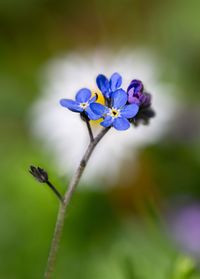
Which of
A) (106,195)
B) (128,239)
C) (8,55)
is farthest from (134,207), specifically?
(8,55)

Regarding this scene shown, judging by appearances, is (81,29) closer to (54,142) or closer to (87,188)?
(54,142)

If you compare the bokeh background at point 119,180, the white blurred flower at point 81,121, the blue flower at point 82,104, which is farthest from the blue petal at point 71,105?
the white blurred flower at point 81,121

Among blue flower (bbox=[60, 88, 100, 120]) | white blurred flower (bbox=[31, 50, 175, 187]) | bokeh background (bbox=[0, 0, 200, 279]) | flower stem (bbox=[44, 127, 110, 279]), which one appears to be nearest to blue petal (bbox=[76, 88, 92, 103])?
blue flower (bbox=[60, 88, 100, 120])

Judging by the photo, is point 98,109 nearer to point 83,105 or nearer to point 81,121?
point 83,105

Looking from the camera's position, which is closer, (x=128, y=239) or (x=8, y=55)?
(x=128, y=239)

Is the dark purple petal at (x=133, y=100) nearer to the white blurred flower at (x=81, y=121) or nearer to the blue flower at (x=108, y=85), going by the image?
the blue flower at (x=108, y=85)

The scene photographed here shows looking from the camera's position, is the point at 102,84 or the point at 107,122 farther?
the point at 102,84

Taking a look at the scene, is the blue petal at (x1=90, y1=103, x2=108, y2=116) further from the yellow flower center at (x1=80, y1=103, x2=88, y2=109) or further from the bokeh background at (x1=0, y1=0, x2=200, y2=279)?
the bokeh background at (x1=0, y1=0, x2=200, y2=279)

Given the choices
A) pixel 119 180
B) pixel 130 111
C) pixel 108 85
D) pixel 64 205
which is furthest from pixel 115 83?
pixel 119 180
